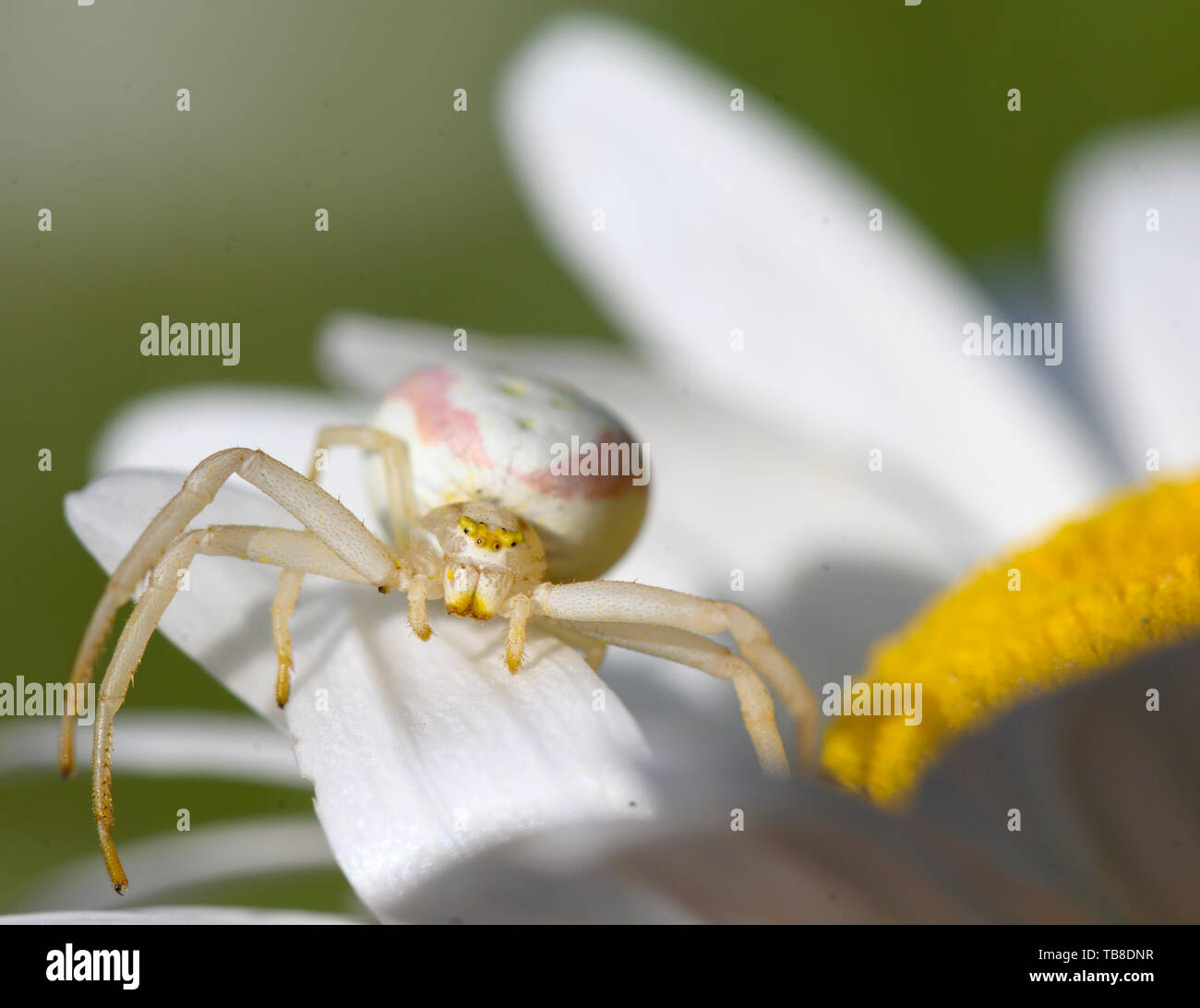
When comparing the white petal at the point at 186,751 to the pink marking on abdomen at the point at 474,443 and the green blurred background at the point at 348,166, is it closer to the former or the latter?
the pink marking on abdomen at the point at 474,443

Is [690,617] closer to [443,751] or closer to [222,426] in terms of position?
[443,751]

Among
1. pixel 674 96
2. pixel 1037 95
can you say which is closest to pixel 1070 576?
pixel 674 96

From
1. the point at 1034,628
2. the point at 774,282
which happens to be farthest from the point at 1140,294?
the point at 1034,628

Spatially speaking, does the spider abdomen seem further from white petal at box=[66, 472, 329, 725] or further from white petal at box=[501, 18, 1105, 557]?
white petal at box=[501, 18, 1105, 557]

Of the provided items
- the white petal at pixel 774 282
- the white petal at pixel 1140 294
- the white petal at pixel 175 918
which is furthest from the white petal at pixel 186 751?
the white petal at pixel 1140 294

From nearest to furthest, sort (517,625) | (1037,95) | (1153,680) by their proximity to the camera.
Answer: (1153,680)
(517,625)
(1037,95)
